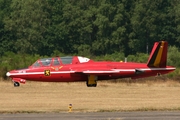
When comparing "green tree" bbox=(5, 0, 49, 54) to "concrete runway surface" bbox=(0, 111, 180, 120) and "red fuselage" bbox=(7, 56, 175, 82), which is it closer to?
"red fuselage" bbox=(7, 56, 175, 82)

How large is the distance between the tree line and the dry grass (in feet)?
160

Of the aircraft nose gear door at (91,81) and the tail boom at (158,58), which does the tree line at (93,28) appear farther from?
the aircraft nose gear door at (91,81)

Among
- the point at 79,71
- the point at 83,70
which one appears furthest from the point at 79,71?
the point at 83,70

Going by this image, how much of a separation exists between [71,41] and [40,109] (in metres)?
65.4

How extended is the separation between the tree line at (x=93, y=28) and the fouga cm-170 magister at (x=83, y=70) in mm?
47375

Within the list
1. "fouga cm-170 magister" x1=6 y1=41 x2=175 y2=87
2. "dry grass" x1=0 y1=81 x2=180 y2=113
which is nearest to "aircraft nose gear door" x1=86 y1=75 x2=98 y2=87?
"fouga cm-170 magister" x1=6 y1=41 x2=175 y2=87

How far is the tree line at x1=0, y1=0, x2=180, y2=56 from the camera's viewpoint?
304 ft

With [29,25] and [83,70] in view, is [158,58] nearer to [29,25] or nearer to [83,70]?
[83,70]

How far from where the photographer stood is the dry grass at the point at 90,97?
30.8m

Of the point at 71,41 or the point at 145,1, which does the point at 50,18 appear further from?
the point at 145,1

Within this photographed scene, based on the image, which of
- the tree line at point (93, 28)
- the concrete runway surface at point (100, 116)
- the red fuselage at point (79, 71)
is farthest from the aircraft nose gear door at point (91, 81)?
the tree line at point (93, 28)

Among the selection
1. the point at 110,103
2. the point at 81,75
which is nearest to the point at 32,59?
the point at 81,75

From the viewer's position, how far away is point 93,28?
9638 centimetres

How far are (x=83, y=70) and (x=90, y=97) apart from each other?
8234 millimetres
